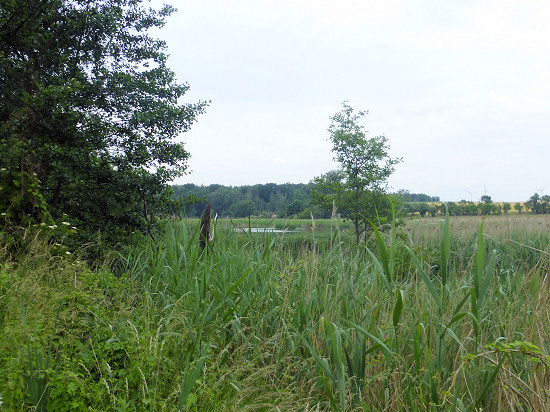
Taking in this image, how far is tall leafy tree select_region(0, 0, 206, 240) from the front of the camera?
6375mm

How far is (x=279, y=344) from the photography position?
3023 mm

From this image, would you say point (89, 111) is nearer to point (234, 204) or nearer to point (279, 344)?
point (234, 204)

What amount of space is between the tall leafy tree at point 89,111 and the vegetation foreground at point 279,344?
9.03 ft

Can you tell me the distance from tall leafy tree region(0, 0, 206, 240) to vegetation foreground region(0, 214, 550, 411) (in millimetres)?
2754

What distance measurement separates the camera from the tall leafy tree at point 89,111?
6.38 meters

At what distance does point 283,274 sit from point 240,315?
0.64 m

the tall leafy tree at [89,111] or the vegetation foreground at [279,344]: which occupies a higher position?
the tall leafy tree at [89,111]

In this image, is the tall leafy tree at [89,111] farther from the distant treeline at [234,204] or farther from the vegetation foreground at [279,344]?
the vegetation foreground at [279,344]

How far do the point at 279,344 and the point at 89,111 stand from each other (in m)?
5.95

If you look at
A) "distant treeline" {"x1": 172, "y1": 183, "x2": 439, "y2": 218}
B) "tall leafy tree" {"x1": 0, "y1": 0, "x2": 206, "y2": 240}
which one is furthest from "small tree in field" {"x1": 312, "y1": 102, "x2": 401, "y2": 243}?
"tall leafy tree" {"x1": 0, "y1": 0, "x2": 206, "y2": 240}

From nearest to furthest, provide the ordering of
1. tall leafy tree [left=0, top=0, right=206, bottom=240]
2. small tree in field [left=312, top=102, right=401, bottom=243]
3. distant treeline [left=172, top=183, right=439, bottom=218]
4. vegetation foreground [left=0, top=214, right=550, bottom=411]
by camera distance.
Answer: vegetation foreground [left=0, top=214, right=550, bottom=411] < distant treeline [left=172, top=183, right=439, bottom=218] < tall leafy tree [left=0, top=0, right=206, bottom=240] < small tree in field [left=312, top=102, right=401, bottom=243]

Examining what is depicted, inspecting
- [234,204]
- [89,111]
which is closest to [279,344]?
[234,204]

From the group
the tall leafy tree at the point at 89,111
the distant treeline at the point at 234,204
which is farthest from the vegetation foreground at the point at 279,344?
the tall leafy tree at the point at 89,111

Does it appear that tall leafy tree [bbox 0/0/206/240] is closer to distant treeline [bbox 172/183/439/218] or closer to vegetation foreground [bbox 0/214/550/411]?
distant treeline [bbox 172/183/439/218]
